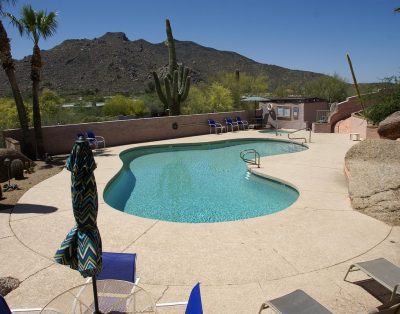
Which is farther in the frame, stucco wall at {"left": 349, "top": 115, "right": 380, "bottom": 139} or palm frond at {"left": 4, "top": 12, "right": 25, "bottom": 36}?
stucco wall at {"left": 349, "top": 115, "right": 380, "bottom": 139}

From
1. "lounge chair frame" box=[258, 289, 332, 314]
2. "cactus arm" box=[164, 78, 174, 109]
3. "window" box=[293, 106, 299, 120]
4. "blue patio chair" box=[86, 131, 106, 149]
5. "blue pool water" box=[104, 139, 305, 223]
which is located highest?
"cactus arm" box=[164, 78, 174, 109]

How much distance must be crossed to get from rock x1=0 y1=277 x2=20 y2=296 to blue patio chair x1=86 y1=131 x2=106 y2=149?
1078cm

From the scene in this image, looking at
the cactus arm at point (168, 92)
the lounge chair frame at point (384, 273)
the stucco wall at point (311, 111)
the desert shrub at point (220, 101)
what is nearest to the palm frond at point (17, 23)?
the cactus arm at point (168, 92)

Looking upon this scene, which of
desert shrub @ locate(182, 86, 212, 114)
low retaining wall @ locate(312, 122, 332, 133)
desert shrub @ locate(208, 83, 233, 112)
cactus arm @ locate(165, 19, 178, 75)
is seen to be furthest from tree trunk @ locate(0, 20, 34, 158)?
low retaining wall @ locate(312, 122, 332, 133)

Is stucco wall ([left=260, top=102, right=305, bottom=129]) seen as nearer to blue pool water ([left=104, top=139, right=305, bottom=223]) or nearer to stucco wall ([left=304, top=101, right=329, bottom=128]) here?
stucco wall ([left=304, top=101, right=329, bottom=128])

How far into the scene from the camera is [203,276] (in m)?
4.75

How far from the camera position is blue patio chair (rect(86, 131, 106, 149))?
15.2 m

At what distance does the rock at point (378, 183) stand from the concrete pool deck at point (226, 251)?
0.25 meters

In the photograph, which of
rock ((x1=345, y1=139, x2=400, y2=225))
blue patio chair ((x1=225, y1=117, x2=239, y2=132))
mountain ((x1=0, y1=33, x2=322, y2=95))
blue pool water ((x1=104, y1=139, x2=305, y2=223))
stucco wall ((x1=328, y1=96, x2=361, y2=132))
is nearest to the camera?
rock ((x1=345, y1=139, x2=400, y2=225))

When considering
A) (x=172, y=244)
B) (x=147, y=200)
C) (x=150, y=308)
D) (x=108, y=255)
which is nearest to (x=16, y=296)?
(x=108, y=255)

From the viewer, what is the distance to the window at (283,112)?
842 inches

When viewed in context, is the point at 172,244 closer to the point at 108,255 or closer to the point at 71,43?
the point at 108,255

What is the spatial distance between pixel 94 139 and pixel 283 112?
1196cm

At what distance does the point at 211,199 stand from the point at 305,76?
235 feet
